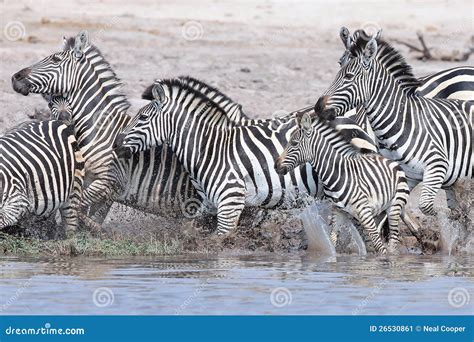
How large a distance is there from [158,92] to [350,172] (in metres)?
2.00

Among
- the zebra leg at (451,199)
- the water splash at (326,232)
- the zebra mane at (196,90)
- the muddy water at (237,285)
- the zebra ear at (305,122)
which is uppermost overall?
the zebra mane at (196,90)

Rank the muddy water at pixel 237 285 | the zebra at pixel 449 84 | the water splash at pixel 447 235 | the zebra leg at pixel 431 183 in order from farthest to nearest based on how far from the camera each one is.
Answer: the zebra at pixel 449 84 → the water splash at pixel 447 235 → the zebra leg at pixel 431 183 → the muddy water at pixel 237 285

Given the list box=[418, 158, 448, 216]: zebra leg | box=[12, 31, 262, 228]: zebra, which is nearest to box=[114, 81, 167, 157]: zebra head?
box=[12, 31, 262, 228]: zebra

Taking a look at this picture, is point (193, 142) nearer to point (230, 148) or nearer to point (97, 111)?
point (230, 148)

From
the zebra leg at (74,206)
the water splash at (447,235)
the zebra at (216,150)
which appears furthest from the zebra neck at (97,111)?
the water splash at (447,235)

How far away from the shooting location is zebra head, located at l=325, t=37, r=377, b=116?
12961mm

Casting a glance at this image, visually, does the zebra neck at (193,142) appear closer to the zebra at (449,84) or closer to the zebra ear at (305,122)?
the zebra ear at (305,122)

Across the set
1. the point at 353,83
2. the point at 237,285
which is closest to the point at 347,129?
the point at 353,83

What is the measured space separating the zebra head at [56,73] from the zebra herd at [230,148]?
1cm

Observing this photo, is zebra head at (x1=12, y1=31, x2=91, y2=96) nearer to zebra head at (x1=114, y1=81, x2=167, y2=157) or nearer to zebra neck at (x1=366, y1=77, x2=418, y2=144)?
zebra head at (x1=114, y1=81, x2=167, y2=157)

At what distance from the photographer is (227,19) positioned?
80.2 feet

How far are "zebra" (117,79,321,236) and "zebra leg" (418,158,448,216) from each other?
103 cm

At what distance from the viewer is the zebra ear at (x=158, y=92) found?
12766 millimetres

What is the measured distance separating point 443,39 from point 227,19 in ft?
13.0
